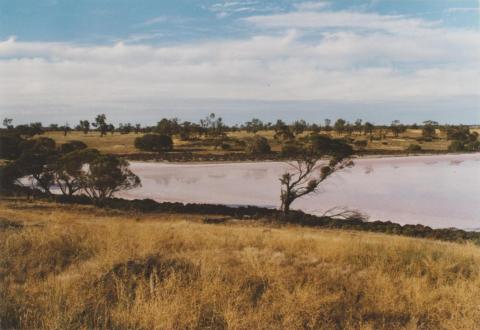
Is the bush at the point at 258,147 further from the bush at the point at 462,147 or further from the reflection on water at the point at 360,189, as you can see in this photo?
the bush at the point at 462,147

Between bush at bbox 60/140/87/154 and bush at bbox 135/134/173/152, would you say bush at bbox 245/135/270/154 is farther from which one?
bush at bbox 60/140/87/154

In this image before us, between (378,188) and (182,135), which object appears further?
(182,135)

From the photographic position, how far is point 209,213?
104 ft

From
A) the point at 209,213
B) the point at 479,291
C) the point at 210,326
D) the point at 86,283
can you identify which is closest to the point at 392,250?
the point at 479,291

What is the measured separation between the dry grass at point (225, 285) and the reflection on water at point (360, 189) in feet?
68.3

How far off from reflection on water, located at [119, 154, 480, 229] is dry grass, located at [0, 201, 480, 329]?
68.3 ft

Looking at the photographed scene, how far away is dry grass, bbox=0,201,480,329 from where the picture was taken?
239 inches

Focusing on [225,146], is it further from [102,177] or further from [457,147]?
[102,177]

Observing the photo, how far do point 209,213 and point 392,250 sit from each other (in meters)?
22.5

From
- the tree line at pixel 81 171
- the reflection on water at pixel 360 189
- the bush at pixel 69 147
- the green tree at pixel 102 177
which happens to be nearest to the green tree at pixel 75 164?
the tree line at pixel 81 171

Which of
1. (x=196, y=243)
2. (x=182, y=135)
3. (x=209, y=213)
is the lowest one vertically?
(x=209, y=213)

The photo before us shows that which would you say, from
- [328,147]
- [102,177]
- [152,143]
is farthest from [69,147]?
[328,147]

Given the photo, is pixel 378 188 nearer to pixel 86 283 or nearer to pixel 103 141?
pixel 86 283

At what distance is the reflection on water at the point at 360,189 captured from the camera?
31719 millimetres
